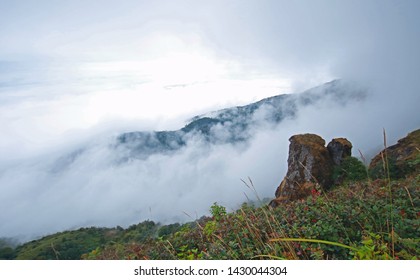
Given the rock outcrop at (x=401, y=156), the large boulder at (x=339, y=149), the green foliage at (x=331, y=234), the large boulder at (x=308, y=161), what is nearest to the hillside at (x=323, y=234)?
the green foliage at (x=331, y=234)

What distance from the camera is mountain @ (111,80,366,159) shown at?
22.8 ft

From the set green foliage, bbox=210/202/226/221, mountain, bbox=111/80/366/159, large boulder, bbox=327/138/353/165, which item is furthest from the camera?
large boulder, bbox=327/138/353/165

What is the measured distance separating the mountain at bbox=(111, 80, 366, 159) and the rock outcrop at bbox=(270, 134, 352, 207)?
289 cm

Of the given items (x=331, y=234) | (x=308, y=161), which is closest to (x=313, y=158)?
(x=308, y=161)

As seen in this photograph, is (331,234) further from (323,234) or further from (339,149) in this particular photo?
(339,149)

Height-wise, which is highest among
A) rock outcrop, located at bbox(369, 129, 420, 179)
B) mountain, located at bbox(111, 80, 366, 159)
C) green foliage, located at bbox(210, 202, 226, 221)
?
mountain, located at bbox(111, 80, 366, 159)

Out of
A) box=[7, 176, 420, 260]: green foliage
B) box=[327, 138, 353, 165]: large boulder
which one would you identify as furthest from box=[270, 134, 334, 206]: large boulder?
box=[7, 176, 420, 260]: green foliage

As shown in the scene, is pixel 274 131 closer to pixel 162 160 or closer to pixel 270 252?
pixel 162 160

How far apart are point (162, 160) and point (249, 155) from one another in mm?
1905

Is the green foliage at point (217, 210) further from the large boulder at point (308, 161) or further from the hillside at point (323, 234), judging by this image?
the large boulder at point (308, 161)

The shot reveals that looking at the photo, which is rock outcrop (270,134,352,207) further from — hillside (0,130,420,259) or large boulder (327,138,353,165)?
hillside (0,130,420,259)
